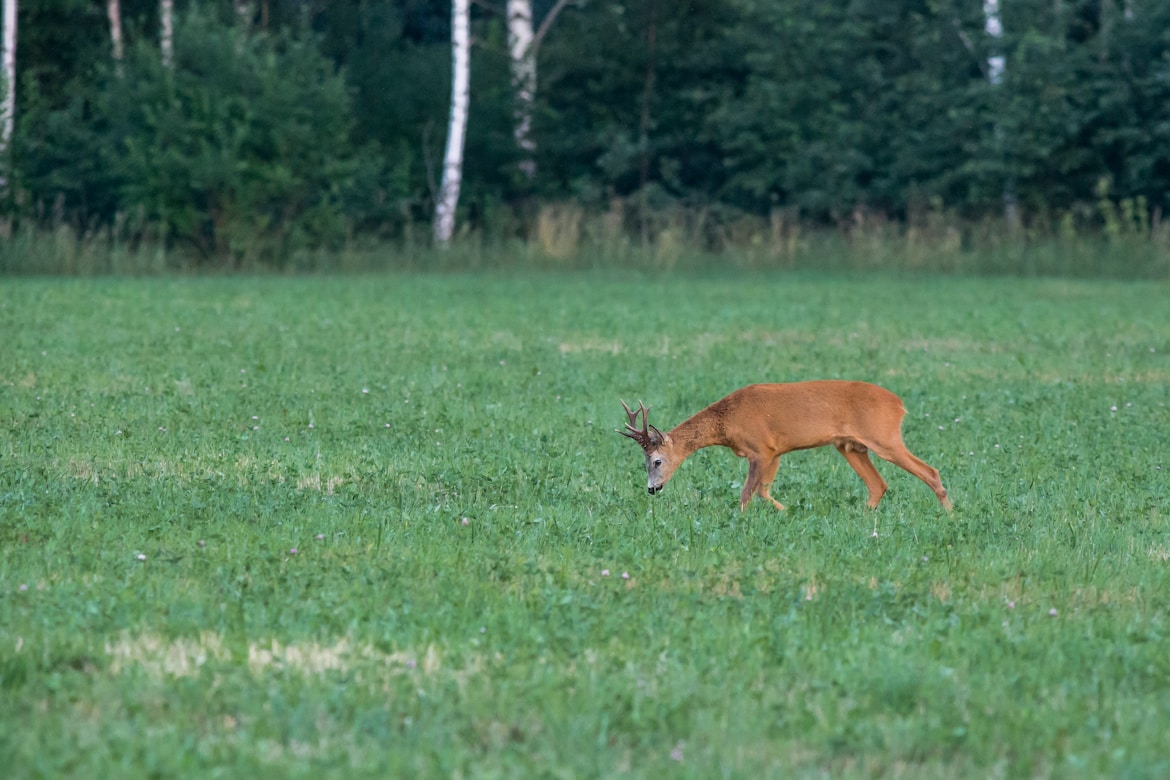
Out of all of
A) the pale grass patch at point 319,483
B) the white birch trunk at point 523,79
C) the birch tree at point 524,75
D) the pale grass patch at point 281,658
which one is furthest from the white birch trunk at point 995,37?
the pale grass patch at point 281,658

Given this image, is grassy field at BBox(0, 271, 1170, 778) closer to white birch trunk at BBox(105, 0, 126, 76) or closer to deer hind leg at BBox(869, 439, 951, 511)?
deer hind leg at BBox(869, 439, 951, 511)

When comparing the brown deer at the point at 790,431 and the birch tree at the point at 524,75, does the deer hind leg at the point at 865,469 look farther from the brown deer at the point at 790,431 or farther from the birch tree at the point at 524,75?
the birch tree at the point at 524,75

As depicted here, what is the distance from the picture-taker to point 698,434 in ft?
26.1

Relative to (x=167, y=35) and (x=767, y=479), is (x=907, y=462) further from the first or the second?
(x=167, y=35)

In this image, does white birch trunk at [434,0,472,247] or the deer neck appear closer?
the deer neck

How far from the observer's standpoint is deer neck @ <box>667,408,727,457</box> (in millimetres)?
7930

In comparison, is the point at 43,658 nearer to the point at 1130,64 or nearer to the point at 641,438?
the point at 641,438

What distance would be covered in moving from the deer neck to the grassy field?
27 cm

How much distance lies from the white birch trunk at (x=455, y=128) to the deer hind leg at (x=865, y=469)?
2311cm

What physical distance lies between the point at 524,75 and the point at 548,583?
31812 mm

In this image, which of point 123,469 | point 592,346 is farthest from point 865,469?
point 592,346

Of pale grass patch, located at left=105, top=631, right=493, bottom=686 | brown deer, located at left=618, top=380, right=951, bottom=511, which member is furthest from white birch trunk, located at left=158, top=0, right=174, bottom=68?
pale grass patch, located at left=105, top=631, right=493, bottom=686

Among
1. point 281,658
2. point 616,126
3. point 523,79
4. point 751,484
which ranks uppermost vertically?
point 523,79

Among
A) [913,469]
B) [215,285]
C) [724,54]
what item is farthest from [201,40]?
[913,469]
